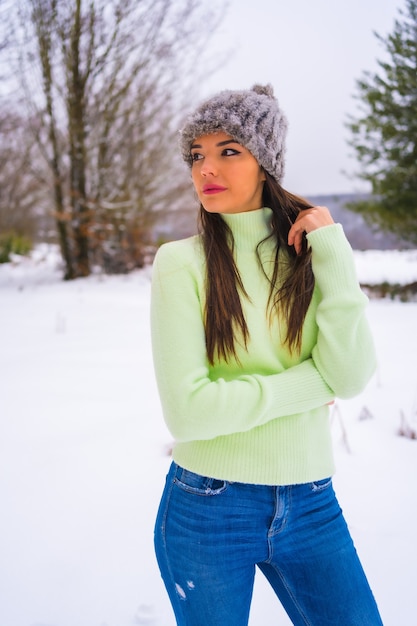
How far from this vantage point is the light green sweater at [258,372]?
1082mm

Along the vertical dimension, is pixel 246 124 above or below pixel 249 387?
above

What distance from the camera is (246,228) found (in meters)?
1.30

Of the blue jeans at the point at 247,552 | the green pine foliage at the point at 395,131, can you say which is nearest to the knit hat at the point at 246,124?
the blue jeans at the point at 247,552

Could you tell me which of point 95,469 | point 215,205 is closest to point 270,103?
point 215,205

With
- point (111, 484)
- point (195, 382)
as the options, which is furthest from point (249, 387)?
point (111, 484)

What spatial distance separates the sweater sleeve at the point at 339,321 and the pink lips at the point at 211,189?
0.27 metres

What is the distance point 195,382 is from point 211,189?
52cm

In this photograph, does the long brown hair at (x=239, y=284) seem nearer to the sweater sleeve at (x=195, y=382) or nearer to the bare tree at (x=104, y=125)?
the sweater sleeve at (x=195, y=382)

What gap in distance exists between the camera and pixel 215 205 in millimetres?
1262

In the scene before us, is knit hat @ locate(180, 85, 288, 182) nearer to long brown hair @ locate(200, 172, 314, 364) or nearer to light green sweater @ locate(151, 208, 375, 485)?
long brown hair @ locate(200, 172, 314, 364)

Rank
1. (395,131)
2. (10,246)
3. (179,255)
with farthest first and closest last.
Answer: (10,246) → (395,131) → (179,255)

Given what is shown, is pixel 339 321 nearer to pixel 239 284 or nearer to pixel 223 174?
pixel 239 284

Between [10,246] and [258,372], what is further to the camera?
[10,246]

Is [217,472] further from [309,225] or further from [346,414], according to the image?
[346,414]
